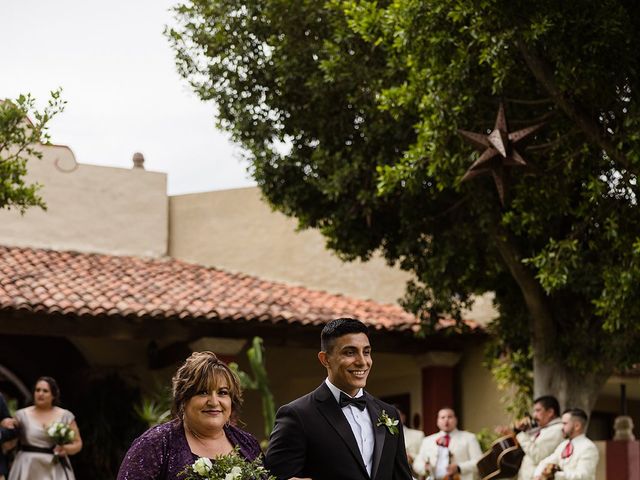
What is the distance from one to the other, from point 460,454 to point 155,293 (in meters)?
5.26

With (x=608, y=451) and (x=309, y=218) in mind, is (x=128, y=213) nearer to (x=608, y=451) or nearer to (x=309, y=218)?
(x=309, y=218)

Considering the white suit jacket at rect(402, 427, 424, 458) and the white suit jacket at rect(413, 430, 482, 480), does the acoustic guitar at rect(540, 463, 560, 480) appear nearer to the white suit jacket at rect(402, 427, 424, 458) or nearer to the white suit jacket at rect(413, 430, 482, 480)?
the white suit jacket at rect(413, 430, 482, 480)

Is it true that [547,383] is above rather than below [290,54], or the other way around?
below

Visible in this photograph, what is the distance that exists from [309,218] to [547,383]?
345 centimetres

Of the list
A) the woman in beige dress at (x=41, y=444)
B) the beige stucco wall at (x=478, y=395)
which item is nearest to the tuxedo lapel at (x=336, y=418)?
the woman in beige dress at (x=41, y=444)

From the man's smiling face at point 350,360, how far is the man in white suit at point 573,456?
587cm

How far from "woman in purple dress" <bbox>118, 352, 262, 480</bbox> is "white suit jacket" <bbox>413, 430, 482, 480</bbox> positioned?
8.02 m

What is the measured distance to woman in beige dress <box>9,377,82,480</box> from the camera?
11445 mm

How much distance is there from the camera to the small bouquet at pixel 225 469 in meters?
4.29

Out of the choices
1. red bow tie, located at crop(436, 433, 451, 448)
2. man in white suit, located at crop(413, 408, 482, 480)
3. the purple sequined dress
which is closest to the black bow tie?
the purple sequined dress

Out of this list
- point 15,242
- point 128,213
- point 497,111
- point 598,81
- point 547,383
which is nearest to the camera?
point 598,81

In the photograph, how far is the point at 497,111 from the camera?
11.3 m

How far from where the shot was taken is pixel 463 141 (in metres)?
10.7

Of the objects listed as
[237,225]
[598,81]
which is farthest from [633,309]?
[237,225]
